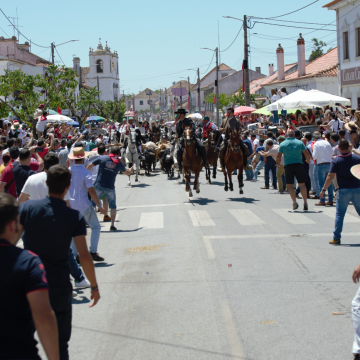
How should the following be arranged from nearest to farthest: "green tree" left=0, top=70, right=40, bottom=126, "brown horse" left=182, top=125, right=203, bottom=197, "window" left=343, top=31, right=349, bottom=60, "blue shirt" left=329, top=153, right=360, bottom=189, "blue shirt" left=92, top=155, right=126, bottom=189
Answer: "blue shirt" left=329, top=153, right=360, bottom=189 → "blue shirt" left=92, top=155, right=126, bottom=189 → "brown horse" left=182, top=125, right=203, bottom=197 → "green tree" left=0, top=70, right=40, bottom=126 → "window" left=343, top=31, right=349, bottom=60

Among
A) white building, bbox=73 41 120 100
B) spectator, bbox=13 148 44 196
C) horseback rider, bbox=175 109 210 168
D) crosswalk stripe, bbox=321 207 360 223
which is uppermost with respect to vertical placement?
white building, bbox=73 41 120 100

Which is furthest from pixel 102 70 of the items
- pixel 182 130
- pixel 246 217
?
pixel 246 217

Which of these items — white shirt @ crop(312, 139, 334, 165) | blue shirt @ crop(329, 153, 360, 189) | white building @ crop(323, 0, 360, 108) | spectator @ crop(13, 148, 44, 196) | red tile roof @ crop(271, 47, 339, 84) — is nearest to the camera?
spectator @ crop(13, 148, 44, 196)

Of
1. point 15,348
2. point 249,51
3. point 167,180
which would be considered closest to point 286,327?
point 15,348

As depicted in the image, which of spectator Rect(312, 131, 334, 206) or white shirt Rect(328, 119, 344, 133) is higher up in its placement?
white shirt Rect(328, 119, 344, 133)

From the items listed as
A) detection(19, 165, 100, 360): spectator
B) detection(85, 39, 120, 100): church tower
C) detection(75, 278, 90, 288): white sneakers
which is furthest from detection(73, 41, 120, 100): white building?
detection(19, 165, 100, 360): spectator

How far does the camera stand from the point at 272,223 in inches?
502

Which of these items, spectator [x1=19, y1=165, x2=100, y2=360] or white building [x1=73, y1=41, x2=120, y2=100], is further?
white building [x1=73, y1=41, x2=120, y2=100]

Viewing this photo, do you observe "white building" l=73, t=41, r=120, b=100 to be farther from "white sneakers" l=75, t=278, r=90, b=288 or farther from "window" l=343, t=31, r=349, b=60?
"white sneakers" l=75, t=278, r=90, b=288

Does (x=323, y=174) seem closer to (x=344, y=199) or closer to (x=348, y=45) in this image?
(x=344, y=199)

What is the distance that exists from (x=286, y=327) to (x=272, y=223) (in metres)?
6.89

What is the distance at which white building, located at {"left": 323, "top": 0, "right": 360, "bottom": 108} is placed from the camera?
32.9 meters

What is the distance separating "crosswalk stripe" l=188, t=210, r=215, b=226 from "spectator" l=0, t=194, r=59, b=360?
9.72m

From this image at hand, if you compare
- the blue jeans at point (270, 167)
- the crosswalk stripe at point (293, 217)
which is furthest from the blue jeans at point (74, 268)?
the blue jeans at point (270, 167)
